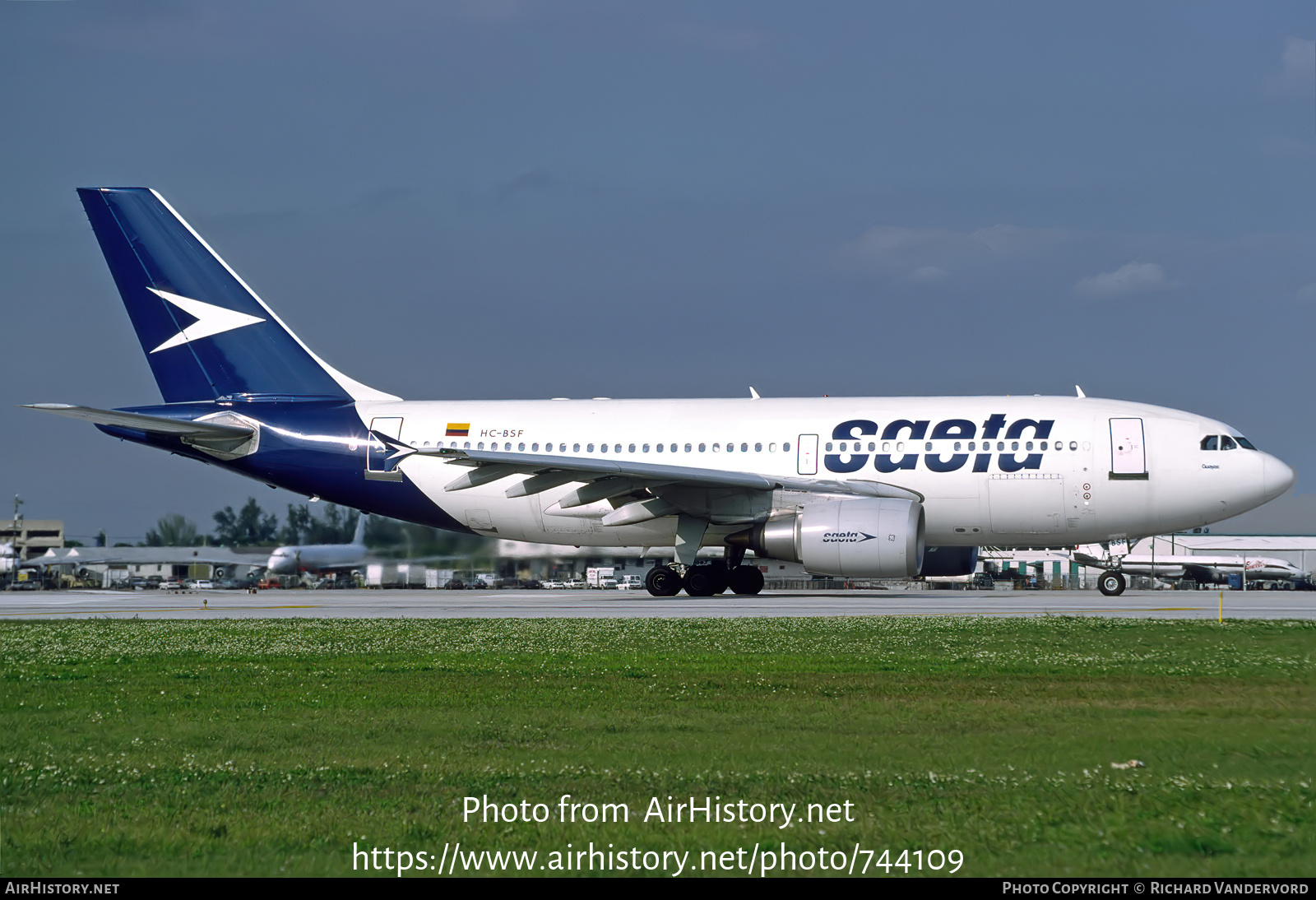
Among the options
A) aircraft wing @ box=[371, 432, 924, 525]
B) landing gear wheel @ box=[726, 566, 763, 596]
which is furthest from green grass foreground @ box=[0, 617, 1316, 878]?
landing gear wheel @ box=[726, 566, 763, 596]

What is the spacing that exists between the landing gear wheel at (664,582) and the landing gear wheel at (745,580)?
1134mm

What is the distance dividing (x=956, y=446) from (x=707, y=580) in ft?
18.8

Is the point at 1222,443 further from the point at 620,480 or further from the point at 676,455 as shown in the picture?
→ the point at 620,480

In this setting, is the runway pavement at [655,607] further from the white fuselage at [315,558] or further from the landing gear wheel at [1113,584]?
the white fuselage at [315,558]

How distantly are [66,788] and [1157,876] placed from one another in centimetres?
483

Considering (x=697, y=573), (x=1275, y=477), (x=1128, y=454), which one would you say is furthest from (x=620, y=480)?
(x=1275, y=477)

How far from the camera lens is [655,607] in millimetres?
21750

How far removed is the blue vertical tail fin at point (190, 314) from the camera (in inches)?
1093

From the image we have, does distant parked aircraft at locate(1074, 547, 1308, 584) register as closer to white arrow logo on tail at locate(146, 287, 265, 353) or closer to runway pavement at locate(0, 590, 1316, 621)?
runway pavement at locate(0, 590, 1316, 621)

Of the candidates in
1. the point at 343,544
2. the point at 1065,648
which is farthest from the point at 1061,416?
the point at 343,544

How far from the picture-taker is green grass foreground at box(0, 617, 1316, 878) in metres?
4.82

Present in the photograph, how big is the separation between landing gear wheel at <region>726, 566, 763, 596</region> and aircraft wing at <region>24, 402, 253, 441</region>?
35.9 ft
